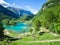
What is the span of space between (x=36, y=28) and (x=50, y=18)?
1204cm

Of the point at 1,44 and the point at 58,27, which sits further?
the point at 58,27

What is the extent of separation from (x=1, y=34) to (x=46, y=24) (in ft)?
120

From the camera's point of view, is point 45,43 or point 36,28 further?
point 36,28

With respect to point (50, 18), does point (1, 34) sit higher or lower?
lower

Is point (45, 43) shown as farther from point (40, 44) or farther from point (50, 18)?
point (50, 18)

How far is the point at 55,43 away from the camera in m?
71.7

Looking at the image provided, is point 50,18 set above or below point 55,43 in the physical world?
above

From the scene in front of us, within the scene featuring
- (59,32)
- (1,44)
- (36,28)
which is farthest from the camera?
(36,28)

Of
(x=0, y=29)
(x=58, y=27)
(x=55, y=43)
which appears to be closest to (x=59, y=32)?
(x=58, y=27)

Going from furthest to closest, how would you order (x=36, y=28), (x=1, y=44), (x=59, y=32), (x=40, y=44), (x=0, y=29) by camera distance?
(x=36, y=28) → (x=0, y=29) → (x=59, y=32) → (x=1, y=44) → (x=40, y=44)

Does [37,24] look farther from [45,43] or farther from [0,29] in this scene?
[45,43]

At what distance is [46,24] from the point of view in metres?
130

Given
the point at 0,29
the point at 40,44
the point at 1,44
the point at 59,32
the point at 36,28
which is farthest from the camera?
the point at 36,28

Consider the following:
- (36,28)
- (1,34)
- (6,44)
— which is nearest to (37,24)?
(36,28)
